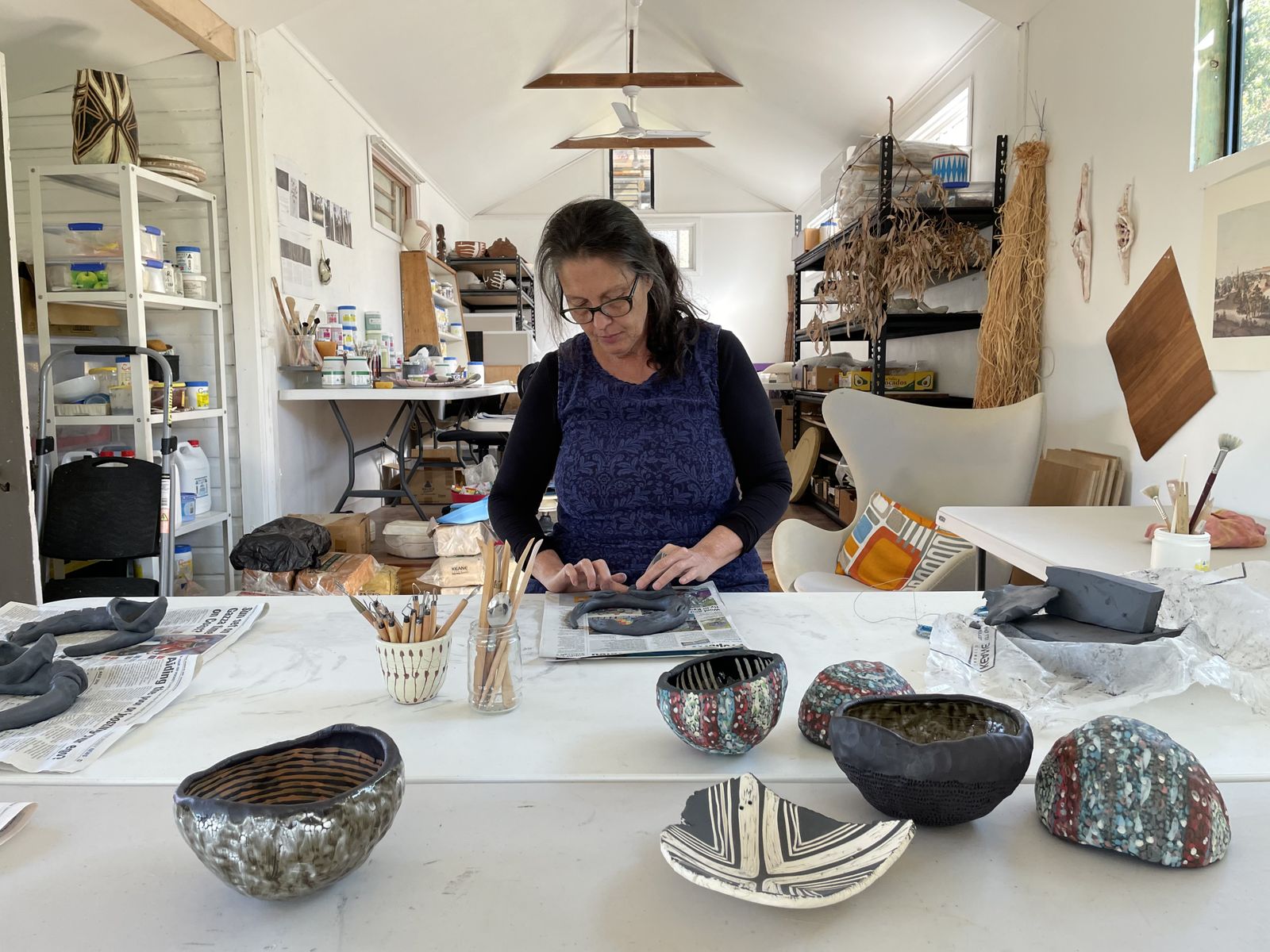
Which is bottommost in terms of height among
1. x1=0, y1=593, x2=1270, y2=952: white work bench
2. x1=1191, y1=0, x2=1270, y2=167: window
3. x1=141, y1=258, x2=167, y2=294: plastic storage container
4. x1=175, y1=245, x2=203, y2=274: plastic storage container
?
x1=0, y1=593, x2=1270, y2=952: white work bench

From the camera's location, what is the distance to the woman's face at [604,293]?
1539mm

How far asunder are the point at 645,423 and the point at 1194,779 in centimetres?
114

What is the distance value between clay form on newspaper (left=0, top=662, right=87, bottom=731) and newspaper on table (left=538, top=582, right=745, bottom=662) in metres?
0.47

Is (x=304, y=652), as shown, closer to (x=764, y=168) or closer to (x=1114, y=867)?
(x=1114, y=867)

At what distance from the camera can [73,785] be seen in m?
0.72

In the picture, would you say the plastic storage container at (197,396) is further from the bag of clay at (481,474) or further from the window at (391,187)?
the window at (391,187)

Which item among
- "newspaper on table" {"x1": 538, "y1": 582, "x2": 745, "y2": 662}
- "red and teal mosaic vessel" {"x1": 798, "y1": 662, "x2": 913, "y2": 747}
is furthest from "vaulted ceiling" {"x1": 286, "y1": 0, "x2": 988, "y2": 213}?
"red and teal mosaic vessel" {"x1": 798, "y1": 662, "x2": 913, "y2": 747}

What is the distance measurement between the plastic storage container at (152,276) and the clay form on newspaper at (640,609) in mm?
2651

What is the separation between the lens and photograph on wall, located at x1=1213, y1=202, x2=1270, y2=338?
6.80ft

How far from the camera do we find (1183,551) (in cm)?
118

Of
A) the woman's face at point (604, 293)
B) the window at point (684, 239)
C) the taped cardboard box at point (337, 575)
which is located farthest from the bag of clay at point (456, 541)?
the window at point (684, 239)

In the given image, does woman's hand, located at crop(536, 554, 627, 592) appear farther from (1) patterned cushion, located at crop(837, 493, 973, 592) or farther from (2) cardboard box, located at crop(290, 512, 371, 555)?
(2) cardboard box, located at crop(290, 512, 371, 555)

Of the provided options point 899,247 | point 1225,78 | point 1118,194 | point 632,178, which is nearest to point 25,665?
point 1225,78

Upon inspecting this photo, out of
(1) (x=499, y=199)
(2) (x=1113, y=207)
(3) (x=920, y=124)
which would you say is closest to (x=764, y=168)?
(1) (x=499, y=199)
